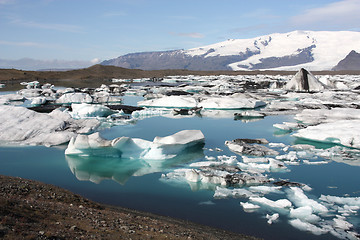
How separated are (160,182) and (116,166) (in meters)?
1.51

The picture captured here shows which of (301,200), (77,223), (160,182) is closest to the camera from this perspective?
(77,223)

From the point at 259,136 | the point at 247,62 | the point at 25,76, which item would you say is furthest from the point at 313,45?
the point at 259,136

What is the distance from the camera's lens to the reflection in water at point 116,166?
686 centimetres

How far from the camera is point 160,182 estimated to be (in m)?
6.43

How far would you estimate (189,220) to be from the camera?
4844 millimetres

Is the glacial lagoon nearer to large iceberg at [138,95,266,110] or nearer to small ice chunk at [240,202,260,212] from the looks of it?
small ice chunk at [240,202,260,212]

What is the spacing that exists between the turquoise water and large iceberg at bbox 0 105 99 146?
543 mm

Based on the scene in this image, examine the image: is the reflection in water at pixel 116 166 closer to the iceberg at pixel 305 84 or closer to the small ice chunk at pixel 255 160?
the small ice chunk at pixel 255 160

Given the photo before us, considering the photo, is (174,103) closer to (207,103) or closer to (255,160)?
(207,103)

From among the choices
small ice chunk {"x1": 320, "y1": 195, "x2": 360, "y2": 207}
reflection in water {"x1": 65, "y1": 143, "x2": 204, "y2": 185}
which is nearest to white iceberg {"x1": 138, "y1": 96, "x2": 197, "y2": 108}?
reflection in water {"x1": 65, "y1": 143, "x2": 204, "y2": 185}

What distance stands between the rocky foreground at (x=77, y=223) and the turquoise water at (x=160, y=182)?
1.57ft

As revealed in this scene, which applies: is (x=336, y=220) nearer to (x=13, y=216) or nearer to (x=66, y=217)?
(x=66, y=217)

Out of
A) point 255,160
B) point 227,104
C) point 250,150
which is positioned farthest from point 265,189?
point 227,104

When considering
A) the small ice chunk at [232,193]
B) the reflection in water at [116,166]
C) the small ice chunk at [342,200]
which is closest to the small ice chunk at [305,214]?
the small ice chunk at [342,200]
